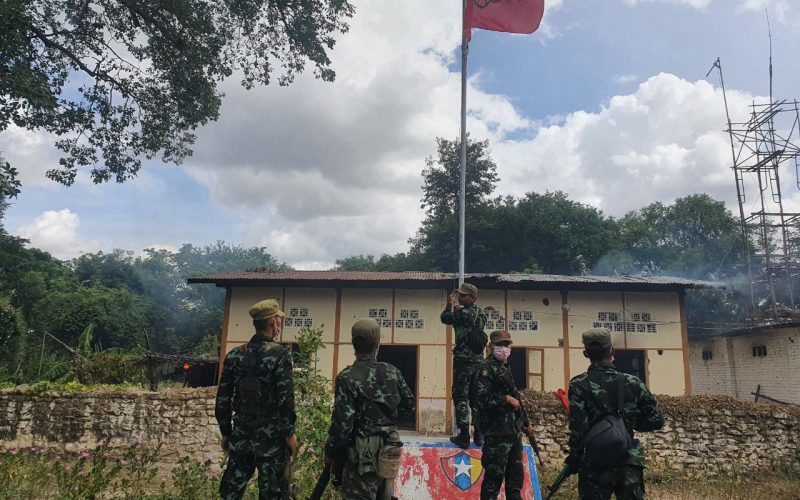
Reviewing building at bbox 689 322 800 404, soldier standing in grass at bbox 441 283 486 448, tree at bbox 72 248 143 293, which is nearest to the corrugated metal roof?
building at bbox 689 322 800 404

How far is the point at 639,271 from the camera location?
34344 mm

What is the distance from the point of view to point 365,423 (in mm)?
3934

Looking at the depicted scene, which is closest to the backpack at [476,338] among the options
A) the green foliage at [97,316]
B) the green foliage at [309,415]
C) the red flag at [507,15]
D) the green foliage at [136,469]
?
the green foliage at [309,415]

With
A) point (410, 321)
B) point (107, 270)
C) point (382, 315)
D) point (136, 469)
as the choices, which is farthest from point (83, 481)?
point (107, 270)

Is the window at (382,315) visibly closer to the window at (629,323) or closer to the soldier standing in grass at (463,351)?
the window at (629,323)

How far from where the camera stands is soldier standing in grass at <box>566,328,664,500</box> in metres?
3.83

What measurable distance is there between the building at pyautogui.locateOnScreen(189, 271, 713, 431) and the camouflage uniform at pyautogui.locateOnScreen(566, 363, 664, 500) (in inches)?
399

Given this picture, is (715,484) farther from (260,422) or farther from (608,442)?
(260,422)

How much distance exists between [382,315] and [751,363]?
13630 millimetres

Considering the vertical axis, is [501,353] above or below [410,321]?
below

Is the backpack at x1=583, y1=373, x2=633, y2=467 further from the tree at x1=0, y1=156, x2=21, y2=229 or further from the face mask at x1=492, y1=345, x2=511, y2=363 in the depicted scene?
the tree at x1=0, y1=156, x2=21, y2=229

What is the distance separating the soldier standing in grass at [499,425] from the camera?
4.82 m

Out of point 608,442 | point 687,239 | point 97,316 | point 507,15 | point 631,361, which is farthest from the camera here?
point 687,239

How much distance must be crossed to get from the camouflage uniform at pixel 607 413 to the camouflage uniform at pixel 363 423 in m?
1.44
